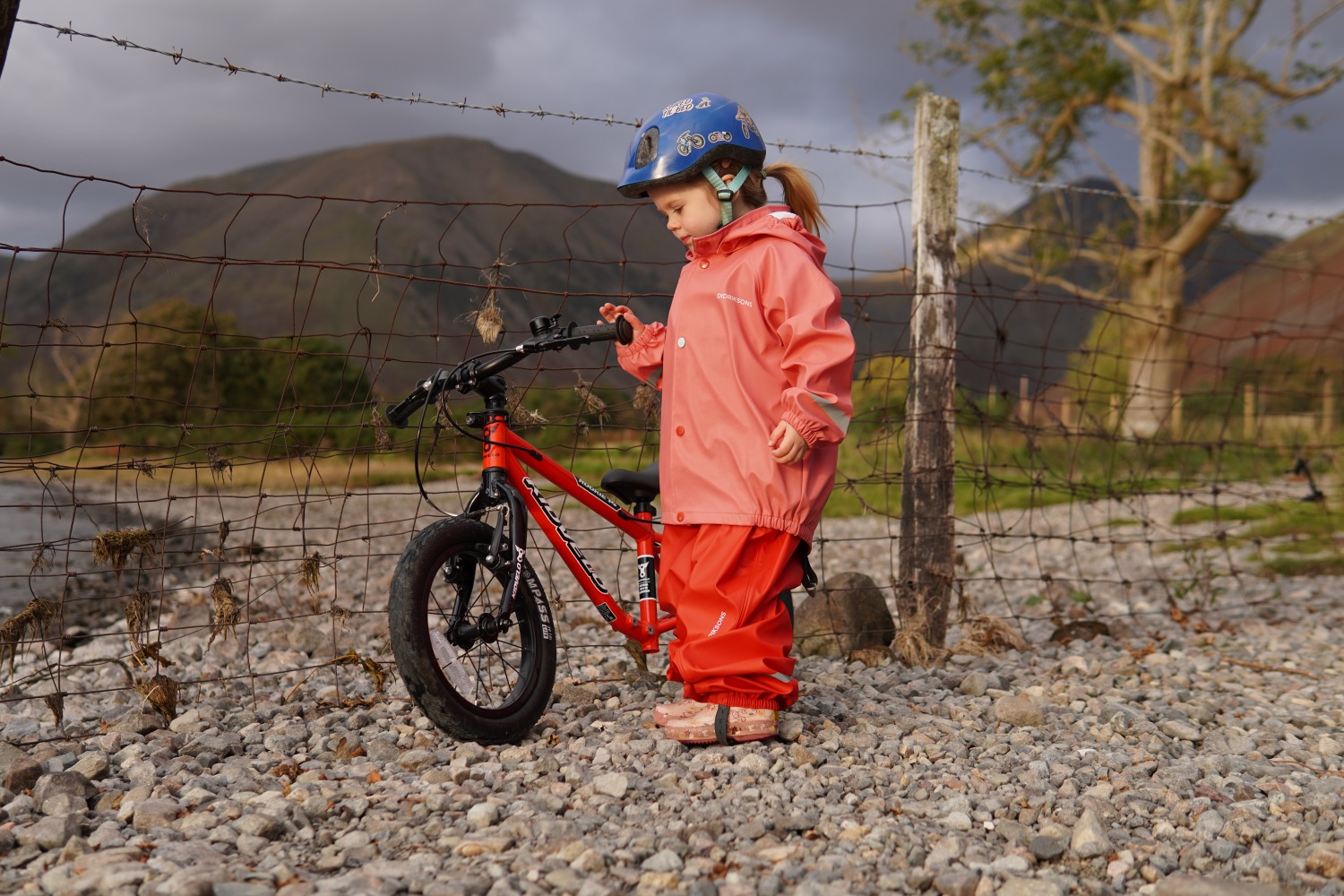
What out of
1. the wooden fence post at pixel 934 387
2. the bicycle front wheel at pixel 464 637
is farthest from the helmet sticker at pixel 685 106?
the wooden fence post at pixel 934 387

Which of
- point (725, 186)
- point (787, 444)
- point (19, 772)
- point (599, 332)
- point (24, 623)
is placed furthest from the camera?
point (24, 623)

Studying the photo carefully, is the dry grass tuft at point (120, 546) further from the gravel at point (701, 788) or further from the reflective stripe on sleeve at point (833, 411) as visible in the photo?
the reflective stripe on sleeve at point (833, 411)

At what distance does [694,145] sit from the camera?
3201 mm

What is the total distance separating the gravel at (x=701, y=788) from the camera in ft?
7.96

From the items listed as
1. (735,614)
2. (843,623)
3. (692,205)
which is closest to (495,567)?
Answer: (735,614)

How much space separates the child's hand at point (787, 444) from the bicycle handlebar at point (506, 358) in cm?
51

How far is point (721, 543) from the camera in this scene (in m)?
3.24

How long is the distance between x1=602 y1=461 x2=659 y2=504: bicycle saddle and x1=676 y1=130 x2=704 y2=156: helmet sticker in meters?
1.01

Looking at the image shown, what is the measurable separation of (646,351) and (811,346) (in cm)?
70

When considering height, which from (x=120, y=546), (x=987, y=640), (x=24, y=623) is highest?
(x=120, y=546)

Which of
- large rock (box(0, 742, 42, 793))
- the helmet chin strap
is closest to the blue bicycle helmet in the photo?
the helmet chin strap

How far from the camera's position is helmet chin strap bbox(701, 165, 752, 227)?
3.26 metres

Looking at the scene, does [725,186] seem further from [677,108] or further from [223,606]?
[223,606]

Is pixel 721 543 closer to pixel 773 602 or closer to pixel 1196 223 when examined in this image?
pixel 773 602
